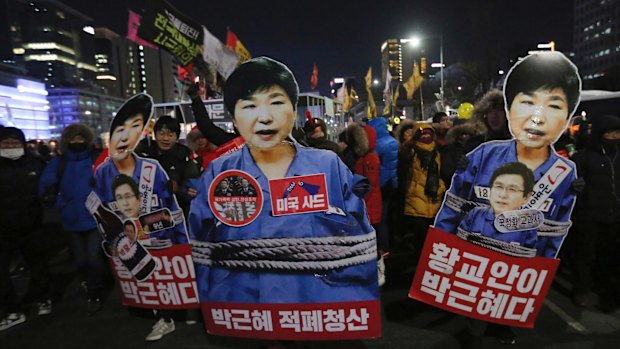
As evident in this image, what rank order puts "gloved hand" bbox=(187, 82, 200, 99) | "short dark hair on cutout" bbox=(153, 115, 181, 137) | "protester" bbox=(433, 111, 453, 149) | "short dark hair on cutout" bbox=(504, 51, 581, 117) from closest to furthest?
"short dark hair on cutout" bbox=(504, 51, 581, 117) → "gloved hand" bbox=(187, 82, 200, 99) → "short dark hair on cutout" bbox=(153, 115, 181, 137) → "protester" bbox=(433, 111, 453, 149)

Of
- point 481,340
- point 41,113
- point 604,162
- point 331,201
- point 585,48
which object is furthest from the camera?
point 585,48

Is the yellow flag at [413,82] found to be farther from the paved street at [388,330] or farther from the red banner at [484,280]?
the red banner at [484,280]

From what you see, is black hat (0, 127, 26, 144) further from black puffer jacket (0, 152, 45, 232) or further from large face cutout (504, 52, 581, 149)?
large face cutout (504, 52, 581, 149)

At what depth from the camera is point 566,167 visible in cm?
335

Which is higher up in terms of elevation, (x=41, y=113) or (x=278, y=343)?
(x=41, y=113)

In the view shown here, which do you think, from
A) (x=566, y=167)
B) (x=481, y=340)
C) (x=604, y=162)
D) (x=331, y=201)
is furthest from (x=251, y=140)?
(x=604, y=162)

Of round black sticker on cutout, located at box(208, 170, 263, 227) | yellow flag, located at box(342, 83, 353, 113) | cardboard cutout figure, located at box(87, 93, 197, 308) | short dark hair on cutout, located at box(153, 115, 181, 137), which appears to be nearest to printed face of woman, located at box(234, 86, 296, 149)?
round black sticker on cutout, located at box(208, 170, 263, 227)

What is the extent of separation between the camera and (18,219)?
463 centimetres

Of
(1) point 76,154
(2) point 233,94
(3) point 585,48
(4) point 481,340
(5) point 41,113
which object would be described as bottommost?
(4) point 481,340

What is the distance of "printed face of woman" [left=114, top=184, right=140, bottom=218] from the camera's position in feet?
13.0

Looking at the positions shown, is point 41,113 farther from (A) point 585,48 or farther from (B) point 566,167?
(A) point 585,48

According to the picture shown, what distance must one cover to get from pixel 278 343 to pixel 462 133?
2.93 meters

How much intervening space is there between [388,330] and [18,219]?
3736 millimetres

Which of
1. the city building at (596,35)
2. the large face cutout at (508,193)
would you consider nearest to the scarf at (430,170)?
the large face cutout at (508,193)
